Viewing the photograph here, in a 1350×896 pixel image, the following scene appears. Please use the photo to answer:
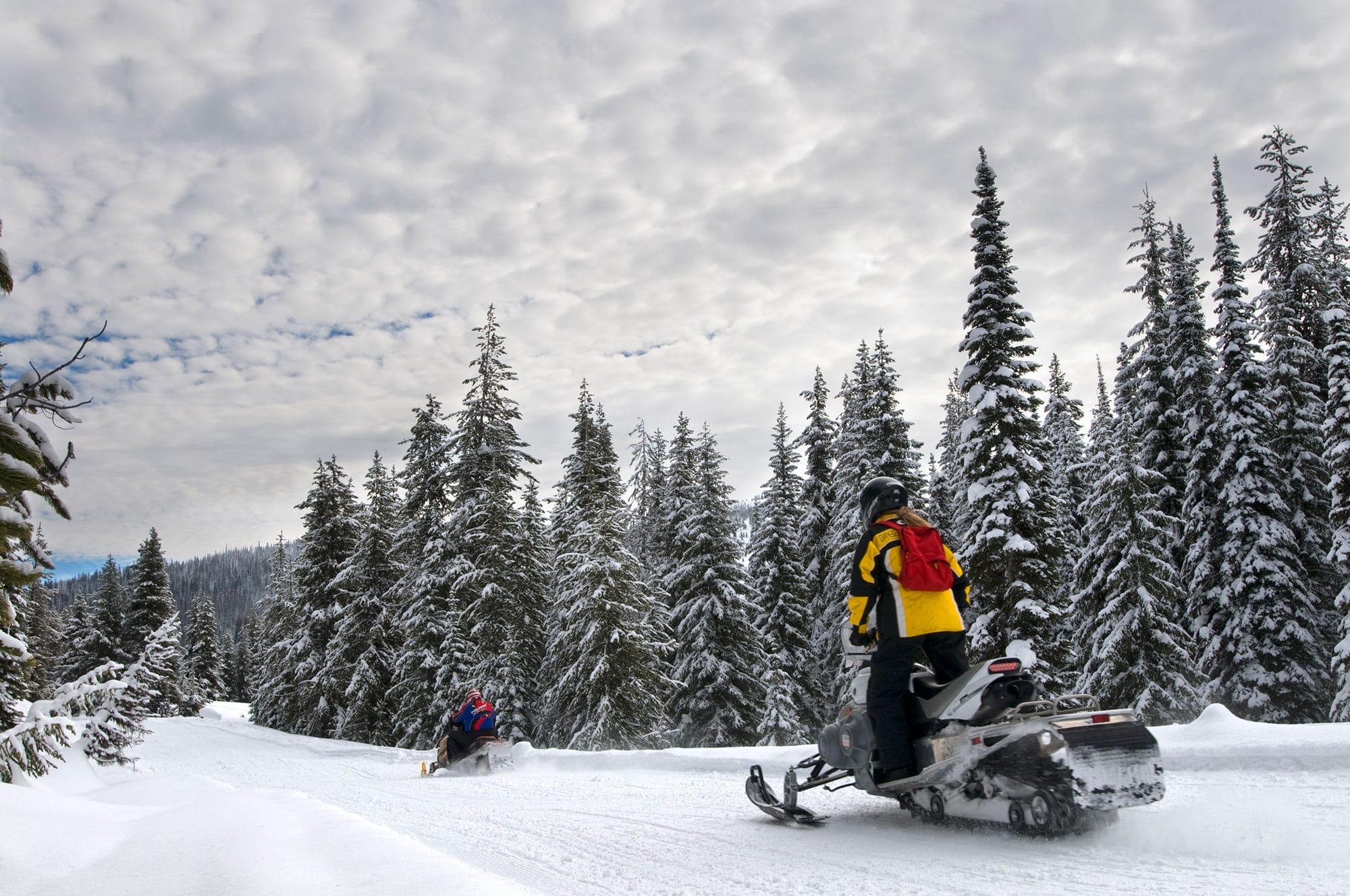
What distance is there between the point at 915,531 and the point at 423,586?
24095 millimetres

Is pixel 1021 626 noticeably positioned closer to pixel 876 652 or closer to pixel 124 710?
pixel 876 652

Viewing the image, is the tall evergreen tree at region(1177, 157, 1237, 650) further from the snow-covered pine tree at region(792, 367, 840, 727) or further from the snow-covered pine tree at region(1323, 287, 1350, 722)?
the snow-covered pine tree at region(792, 367, 840, 727)

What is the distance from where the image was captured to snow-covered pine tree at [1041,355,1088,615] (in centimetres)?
2964

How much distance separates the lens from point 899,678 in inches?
188

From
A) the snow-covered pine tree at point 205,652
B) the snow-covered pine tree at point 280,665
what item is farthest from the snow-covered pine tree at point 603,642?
the snow-covered pine tree at point 205,652

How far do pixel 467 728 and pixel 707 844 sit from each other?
433 inches

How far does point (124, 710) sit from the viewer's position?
41.3 ft

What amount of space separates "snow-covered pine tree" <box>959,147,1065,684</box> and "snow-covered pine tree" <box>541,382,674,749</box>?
1015cm

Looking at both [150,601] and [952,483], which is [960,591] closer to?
[952,483]

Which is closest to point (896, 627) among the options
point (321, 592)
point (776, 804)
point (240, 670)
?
point (776, 804)

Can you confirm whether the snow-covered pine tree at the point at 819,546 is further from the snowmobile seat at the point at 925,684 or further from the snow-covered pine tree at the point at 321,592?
the snowmobile seat at the point at 925,684

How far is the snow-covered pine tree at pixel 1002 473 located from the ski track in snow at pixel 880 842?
43.9 ft

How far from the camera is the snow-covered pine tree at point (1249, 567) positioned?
22.3m

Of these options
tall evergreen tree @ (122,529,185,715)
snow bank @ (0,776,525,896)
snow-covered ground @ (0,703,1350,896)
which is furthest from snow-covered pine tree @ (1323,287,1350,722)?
tall evergreen tree @ (122,529,185,715)
